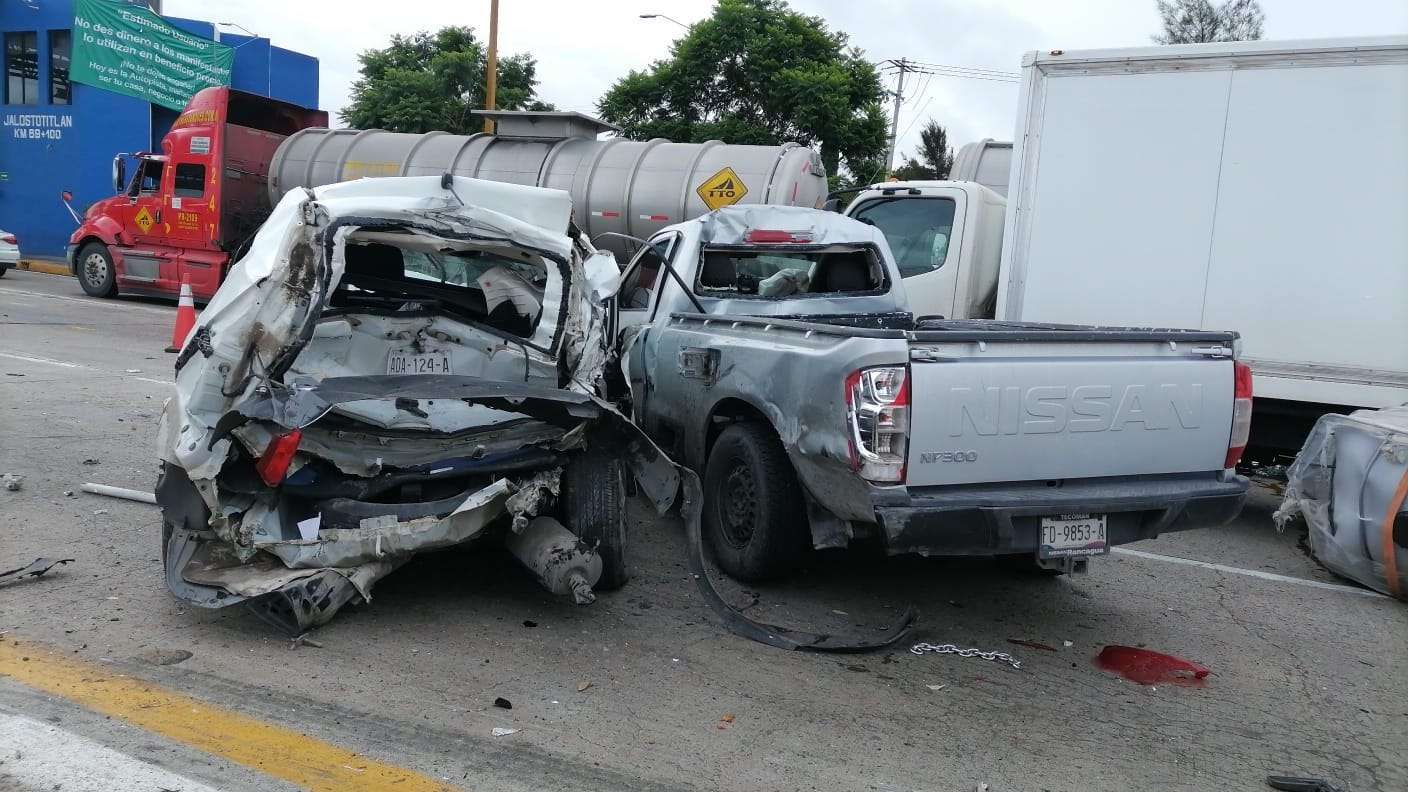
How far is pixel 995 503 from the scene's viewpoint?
4344 millimetres

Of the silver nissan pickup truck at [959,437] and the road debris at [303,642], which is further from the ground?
the silver nissan pickup truck at [959,437]

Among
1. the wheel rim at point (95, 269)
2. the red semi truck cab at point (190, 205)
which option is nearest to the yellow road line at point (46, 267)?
the wheel rim at point (95, 269)

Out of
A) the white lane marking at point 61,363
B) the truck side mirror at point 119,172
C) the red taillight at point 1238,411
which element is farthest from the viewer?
the truck side mirror at point 119,172

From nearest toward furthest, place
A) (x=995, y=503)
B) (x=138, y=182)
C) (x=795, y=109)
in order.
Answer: (x=995, y=503) → (x=138, y=182) → (x=795, y=109)

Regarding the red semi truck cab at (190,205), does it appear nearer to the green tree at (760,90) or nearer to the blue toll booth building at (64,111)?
the blue toll booth building at (64,111)

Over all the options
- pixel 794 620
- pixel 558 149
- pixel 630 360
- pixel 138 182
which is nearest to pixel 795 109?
pixel 558 149

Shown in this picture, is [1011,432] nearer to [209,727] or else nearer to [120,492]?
[209,727]

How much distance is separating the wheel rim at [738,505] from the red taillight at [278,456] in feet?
6.83

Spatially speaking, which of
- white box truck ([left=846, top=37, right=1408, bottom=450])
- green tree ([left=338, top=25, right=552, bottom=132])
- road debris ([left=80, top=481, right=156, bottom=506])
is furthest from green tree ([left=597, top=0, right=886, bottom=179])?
road debris ([left=80, top=481, right=156, bottom=506])

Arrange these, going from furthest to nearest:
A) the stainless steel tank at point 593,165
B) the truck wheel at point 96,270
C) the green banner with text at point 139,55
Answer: the green banner with text at point 139,55 < the truck wheel at point 96,270 < the stainless steel tank at point 593,165

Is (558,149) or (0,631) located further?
(558,149)

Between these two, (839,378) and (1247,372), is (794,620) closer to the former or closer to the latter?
(839,378)

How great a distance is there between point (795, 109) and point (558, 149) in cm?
1277

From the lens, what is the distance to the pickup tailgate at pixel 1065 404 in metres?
4.30
